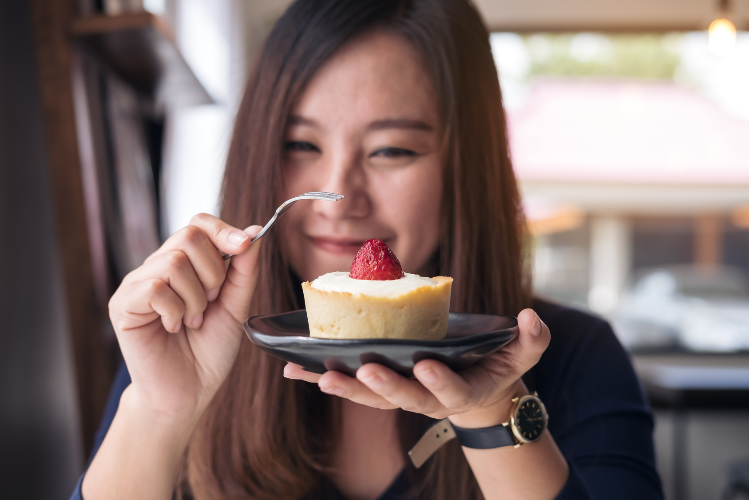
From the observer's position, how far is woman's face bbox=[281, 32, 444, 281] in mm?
1312

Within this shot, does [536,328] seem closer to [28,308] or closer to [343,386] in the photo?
[343,386]

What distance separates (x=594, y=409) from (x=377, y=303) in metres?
0.81

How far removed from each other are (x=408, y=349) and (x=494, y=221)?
829 mm

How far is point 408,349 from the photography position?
0.72 m

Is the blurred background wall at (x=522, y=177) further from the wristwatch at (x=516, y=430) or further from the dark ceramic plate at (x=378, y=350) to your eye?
the dark ceramic plate at (x=378, y=350)

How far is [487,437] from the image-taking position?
3.24ft

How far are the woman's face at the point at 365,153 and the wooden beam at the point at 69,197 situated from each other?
790 mm

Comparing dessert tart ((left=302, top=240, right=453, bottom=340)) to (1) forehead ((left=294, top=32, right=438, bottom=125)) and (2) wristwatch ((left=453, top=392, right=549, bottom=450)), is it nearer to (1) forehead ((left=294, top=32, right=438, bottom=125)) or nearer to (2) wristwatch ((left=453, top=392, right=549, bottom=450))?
(2) wristwatch ((left=453, top=392, right=549, bottom=450))

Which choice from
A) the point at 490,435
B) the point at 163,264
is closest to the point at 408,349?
the point at 490,435

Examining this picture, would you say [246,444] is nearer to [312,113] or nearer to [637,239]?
[312,113]

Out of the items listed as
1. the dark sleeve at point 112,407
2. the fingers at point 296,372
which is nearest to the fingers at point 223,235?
the fingers at point 296,372

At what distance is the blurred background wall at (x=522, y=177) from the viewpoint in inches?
67.1

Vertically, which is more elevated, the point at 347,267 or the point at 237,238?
the point at 237,238

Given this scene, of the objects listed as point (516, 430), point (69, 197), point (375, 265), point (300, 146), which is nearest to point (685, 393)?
point (516, 430)
